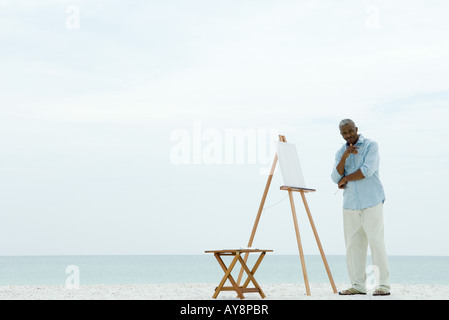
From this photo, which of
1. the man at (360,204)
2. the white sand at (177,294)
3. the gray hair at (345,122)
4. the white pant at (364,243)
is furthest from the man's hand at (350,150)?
the white sand at (177,294)

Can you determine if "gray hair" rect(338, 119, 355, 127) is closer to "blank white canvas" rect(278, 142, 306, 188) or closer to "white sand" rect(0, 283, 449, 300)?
"blank white canvas" rect(278, 142, 306, 188)

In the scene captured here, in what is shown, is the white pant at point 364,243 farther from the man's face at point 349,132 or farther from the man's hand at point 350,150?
the man's face at point 349,132

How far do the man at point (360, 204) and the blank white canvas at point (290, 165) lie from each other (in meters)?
0.60

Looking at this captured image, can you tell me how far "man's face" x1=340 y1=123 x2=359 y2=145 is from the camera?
20.9 feet

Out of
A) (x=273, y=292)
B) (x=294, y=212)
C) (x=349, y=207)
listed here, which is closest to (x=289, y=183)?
(x=294, y=212)

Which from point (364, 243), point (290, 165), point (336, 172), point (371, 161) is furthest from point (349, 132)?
point (364, 243)

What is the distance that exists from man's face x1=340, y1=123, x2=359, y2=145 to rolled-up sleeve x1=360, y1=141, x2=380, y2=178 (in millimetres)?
196

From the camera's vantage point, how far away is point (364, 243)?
6.58 meters

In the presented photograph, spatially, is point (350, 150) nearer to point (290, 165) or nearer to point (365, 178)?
point (365, 178)

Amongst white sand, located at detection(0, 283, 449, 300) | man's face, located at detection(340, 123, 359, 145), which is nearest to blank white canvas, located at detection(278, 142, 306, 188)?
man's face, located at detection(340, 123, 359, 145)

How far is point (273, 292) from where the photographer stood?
7324 millimetres

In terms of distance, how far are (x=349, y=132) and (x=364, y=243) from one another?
4.06 ft
